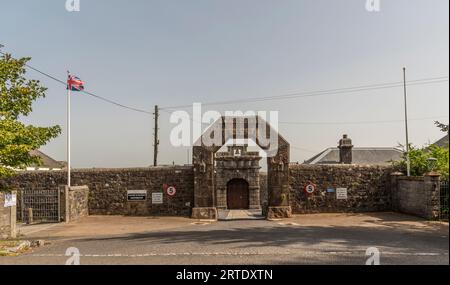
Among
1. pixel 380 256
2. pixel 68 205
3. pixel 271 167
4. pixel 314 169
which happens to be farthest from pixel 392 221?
pixel 68 205

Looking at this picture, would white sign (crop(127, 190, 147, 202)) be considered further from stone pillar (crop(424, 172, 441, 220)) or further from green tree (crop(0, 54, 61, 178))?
stone pillar (crop(424, 172, 441, 220))

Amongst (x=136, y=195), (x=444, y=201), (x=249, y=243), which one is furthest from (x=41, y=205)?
(x=444, y=201)

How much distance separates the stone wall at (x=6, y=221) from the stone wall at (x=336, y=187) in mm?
12769

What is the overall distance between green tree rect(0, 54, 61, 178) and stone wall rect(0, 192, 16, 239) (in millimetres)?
2142

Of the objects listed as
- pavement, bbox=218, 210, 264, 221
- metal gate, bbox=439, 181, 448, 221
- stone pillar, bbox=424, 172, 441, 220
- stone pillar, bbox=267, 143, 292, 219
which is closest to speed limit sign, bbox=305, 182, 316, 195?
stone pillar, bbox=267, 143, 292, 219

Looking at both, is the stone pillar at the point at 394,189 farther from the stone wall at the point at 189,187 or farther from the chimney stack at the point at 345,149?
the chimney stack at the point at 345,149

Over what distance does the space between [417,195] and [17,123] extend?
55.2 feet

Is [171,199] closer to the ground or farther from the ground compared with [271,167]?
closer to the ground

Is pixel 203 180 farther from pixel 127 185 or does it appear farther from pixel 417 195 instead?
pixel 417 195

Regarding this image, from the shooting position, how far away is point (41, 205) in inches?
718

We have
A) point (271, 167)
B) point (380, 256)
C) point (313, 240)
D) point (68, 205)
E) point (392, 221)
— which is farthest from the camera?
point (271, 167)
